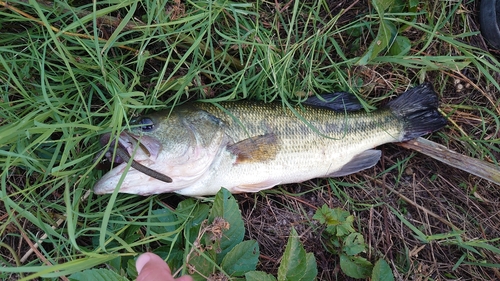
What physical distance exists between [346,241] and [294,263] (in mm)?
603

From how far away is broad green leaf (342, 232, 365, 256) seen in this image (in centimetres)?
296

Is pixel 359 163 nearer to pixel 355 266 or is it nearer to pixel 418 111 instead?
pixel 418 111

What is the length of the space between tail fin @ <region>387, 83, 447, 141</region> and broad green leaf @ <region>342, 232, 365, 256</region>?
2.97 ft


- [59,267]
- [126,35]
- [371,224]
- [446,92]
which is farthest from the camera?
[446,92]

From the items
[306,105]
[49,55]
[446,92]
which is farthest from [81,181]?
[446,92]

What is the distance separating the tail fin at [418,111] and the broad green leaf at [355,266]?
1035 millimetres

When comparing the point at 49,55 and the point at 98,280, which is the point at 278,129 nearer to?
the point at 98,280

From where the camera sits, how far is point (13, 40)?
2.85 meters

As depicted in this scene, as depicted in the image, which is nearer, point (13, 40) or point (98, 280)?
point (98, 280)

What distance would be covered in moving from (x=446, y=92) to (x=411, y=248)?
138 centimetres

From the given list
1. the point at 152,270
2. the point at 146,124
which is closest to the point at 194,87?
the point at 146,124

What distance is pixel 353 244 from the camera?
9.76ft

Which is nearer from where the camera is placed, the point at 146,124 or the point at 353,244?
the point at 146,124

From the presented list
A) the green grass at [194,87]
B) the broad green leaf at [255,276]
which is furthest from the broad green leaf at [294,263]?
the green grass at [194,87]
